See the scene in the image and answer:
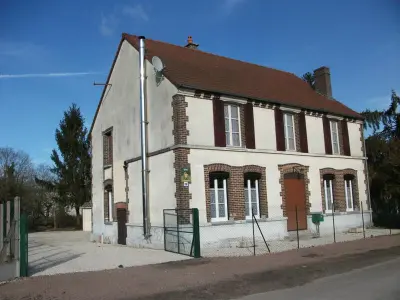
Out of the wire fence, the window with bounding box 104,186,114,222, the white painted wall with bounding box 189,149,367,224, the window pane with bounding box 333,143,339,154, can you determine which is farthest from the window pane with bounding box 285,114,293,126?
the window with bounding box 104,186,114,222

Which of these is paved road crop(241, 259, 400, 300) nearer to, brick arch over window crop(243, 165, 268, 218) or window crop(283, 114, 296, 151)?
brick arch over window crop(243, 165, 268, 218)

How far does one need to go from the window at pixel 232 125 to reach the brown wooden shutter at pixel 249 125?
1.22 ft

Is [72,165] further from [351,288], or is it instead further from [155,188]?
[351,288]

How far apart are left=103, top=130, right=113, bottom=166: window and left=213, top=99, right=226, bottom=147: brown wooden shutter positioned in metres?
7.52

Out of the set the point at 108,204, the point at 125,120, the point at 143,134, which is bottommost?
the point at 108,204

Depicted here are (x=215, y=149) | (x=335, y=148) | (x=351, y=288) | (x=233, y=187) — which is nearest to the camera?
(x=351, y=288)

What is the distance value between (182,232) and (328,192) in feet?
33.6

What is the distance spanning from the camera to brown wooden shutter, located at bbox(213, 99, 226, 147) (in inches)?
714

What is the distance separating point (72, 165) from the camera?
41.3 m

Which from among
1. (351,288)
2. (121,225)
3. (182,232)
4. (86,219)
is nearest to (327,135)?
(182,232)

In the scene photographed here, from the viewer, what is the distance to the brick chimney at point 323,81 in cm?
2711

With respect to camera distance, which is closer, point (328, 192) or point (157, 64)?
point (157, 64)

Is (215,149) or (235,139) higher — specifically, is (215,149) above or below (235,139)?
below

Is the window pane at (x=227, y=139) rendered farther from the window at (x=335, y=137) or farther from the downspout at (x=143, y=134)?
the window at (x=335, y=137)
